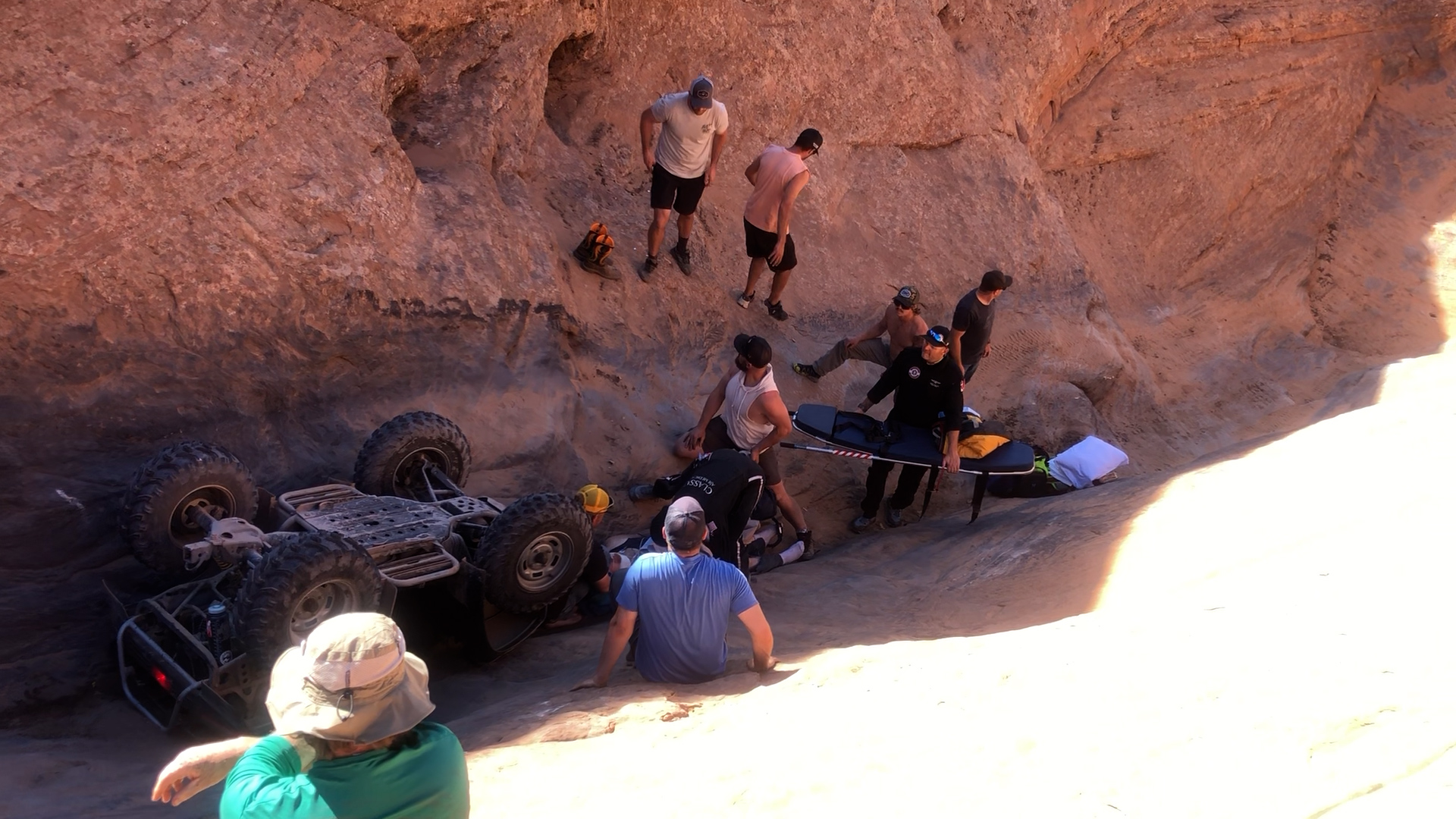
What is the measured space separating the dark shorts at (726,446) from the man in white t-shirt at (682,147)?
2005 millimetres

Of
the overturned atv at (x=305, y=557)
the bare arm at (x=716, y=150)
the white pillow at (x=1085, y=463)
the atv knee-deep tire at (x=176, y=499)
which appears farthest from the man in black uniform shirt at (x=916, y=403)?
the atv knee-deep tire at (x=176, y=499)

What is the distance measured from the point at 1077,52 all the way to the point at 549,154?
793 cm

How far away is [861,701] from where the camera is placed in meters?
4.46

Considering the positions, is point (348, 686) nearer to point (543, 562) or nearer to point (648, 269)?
point (543, 562)

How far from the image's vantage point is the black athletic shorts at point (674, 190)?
9.38 m

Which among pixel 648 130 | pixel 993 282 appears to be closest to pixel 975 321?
pixel 993 282

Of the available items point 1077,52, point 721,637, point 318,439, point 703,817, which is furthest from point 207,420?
point 1077,52

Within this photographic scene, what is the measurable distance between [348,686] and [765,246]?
7759 mm

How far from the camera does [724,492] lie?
6914 mm

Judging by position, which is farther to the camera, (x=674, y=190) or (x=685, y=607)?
(x=674, y=190)

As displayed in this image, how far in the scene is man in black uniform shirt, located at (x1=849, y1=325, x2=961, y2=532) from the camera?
28.4 feet

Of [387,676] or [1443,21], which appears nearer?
[387,676]

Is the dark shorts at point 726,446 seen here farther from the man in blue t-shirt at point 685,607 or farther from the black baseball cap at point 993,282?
the man in blue t-shirt at point 685,607

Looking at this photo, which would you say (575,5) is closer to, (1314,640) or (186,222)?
(186,222)
